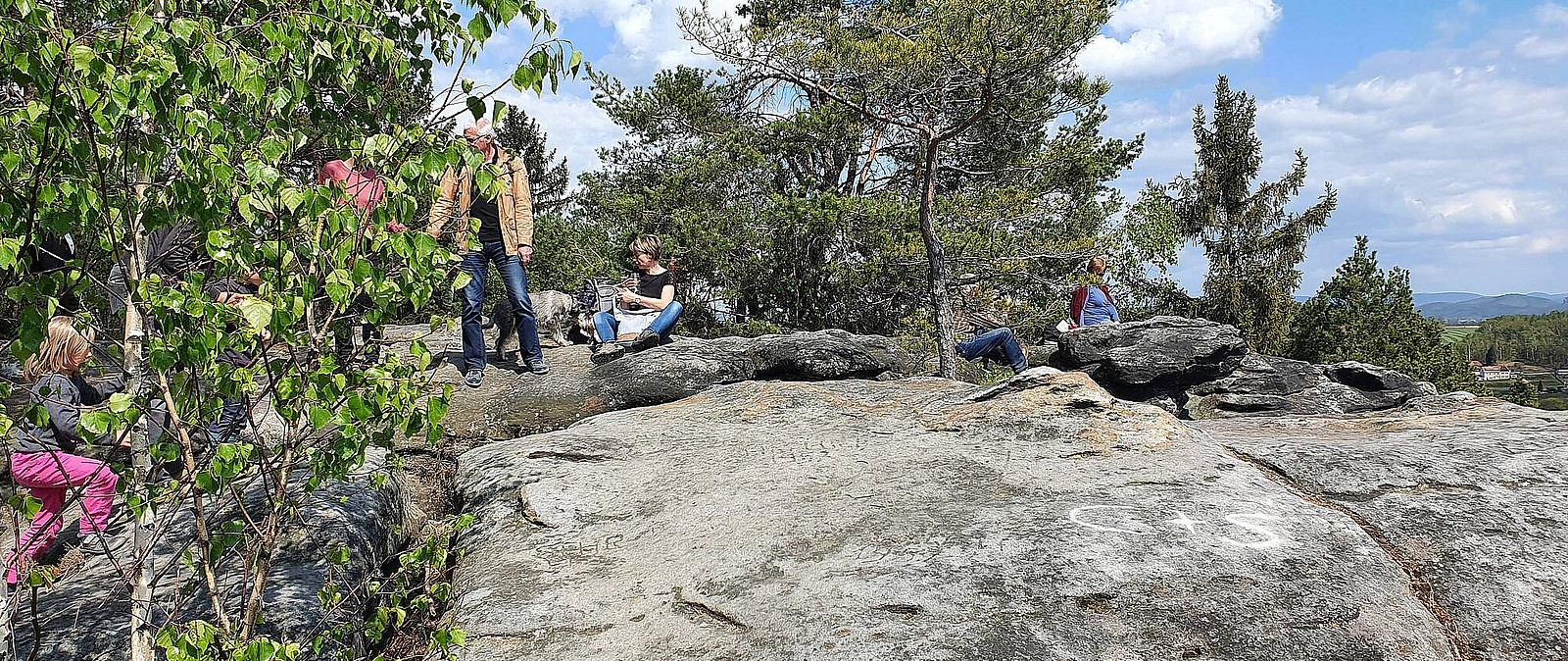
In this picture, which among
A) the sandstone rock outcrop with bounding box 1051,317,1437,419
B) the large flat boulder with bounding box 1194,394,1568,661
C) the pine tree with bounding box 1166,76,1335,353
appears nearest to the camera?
the large flat boulder with bounding box 1194,394,1568,661

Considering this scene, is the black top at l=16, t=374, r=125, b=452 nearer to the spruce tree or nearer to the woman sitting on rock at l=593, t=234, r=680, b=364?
the woman sitting on rock at l=593, t=234, r=680, b=364

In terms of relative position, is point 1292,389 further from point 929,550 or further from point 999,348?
point 929,550

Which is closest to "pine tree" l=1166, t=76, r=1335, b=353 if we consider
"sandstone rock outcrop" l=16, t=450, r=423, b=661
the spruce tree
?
the spruce tree

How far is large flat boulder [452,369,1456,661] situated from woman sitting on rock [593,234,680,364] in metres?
3.57

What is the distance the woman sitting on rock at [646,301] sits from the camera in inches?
378

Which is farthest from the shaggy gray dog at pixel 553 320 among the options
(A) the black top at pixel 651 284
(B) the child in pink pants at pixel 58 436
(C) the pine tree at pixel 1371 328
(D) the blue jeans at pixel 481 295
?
(C) the pine tree at pixel 1371 328

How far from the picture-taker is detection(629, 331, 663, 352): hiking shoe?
9.07 meters

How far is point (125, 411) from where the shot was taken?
2342 millimetres

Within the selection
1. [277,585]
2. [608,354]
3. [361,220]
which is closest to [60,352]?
[277,585]

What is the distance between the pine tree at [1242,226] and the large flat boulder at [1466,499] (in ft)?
102

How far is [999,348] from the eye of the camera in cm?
1020

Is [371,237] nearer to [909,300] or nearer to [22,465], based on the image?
[22,465]

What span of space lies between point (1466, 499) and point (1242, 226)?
38.6 metres

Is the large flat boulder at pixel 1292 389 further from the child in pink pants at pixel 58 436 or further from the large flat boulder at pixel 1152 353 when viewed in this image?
the child in pink pants at pixel 58 436
